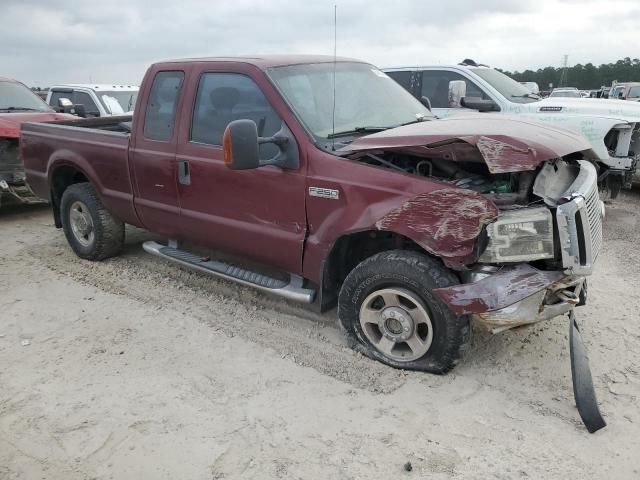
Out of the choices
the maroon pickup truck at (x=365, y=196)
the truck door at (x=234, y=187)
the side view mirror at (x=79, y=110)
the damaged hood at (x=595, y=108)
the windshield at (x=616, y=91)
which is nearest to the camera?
the maroon pickup truck at (x=365, y=196)

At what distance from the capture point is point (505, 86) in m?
8.16

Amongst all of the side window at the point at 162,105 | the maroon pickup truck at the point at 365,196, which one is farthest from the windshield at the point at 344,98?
the side window at the point at 162,105

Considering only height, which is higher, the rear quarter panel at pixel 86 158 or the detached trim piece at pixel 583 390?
the rear quarter panel at pixel 86 158

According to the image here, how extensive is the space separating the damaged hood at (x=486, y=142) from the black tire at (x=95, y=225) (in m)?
2.93

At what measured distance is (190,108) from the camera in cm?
425

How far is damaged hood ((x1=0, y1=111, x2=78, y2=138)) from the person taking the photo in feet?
23.6

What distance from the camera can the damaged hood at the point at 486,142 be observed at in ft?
9.71

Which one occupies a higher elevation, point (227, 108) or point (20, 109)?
point (227, 108)

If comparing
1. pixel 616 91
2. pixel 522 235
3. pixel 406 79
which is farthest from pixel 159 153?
pixel 616 91

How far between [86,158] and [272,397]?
3.25m

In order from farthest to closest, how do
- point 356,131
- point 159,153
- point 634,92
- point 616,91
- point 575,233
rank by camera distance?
point 616,91 → point 634,92 → point 159,153 → point 356,131 → point 575,233

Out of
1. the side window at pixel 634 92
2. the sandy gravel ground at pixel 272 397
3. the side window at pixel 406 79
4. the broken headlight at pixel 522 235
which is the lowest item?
the sandy gravel ground at pixel 272 397

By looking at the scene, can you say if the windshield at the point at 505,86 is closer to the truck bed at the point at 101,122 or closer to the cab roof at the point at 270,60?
the cab roof at the point at 270,60

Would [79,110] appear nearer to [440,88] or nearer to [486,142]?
[440,88]
